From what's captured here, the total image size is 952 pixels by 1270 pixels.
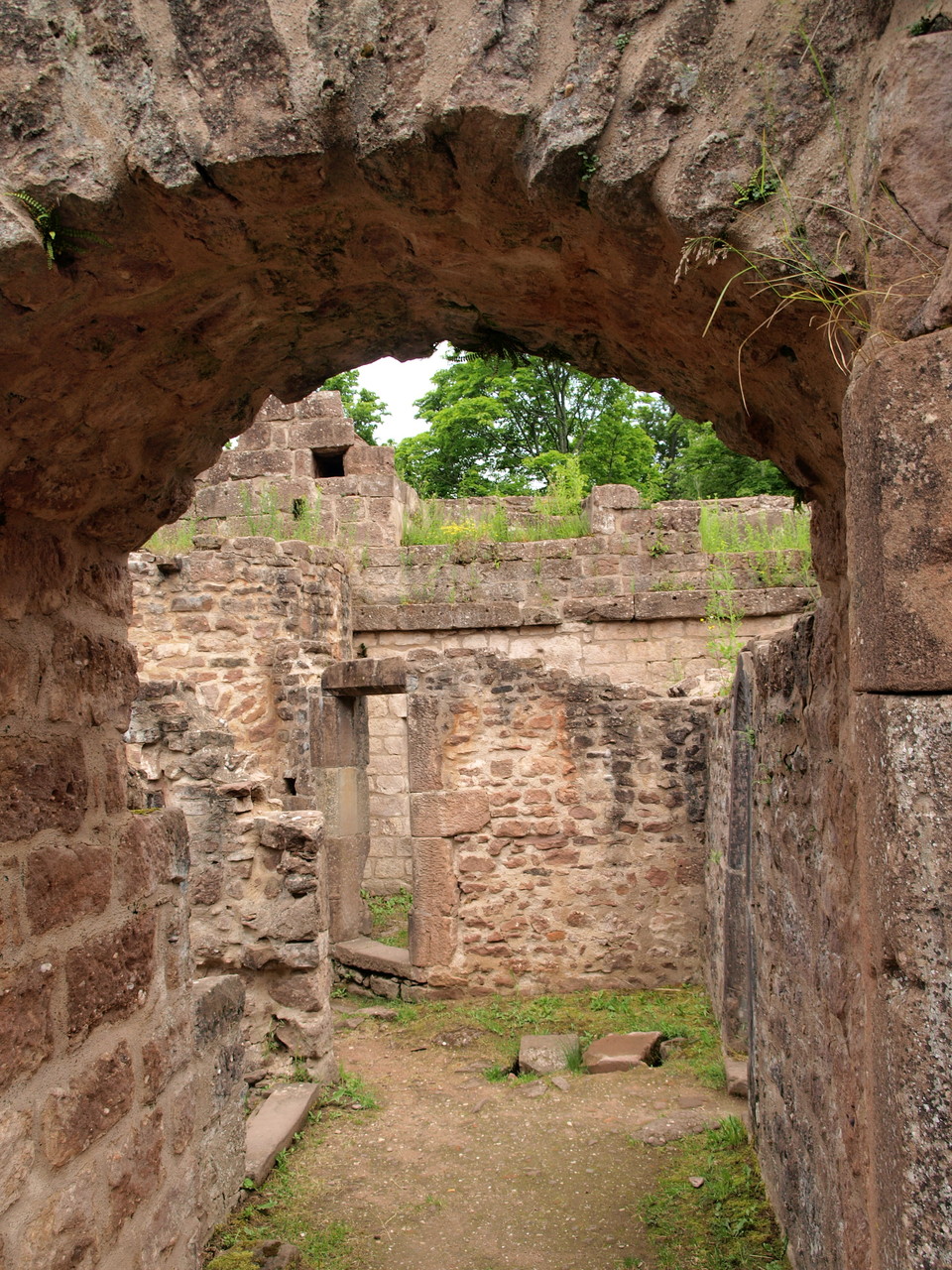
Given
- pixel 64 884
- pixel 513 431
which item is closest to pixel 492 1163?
pixel 64 884

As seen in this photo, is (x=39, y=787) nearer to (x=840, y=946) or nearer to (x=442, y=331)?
(x=442, y=331)

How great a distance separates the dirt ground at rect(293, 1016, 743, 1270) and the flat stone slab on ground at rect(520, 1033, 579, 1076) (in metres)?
0.16

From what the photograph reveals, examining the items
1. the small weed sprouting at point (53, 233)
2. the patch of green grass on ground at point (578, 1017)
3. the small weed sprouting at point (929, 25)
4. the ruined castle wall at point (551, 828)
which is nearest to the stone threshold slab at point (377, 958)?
the ruined castle wall at point (551, 828)

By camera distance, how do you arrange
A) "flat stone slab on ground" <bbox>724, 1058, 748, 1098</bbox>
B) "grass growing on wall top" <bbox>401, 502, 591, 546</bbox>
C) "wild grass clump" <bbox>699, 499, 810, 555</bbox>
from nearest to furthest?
"flat stone slab on ground" <bbox>724, 1058, 748, 1098</bbox>, "wild grass clump" <bbox>699, 499, 810, 555</bbox>, "grass growing on wall top" <bbox>401, 502, 591, 546</bbox>

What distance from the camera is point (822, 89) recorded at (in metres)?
1.61

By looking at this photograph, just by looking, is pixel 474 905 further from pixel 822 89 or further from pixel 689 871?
pixel 822 89

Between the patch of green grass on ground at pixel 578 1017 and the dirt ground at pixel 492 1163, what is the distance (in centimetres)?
39

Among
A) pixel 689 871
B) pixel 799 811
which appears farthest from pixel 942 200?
pixel 689 871

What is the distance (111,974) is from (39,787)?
24.0 inches

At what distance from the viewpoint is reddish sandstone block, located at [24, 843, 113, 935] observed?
2.46m

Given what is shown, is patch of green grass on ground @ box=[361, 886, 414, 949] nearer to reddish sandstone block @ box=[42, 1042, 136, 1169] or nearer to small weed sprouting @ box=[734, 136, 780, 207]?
reddish sandstone block @ box=[42, 1042, 136, 1169]

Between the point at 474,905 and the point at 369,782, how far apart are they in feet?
11.9

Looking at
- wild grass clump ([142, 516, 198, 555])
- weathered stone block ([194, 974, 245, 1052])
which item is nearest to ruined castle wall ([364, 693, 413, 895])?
wild grass clump ([142, 516, 198, 555])

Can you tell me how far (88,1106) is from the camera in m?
2.58
